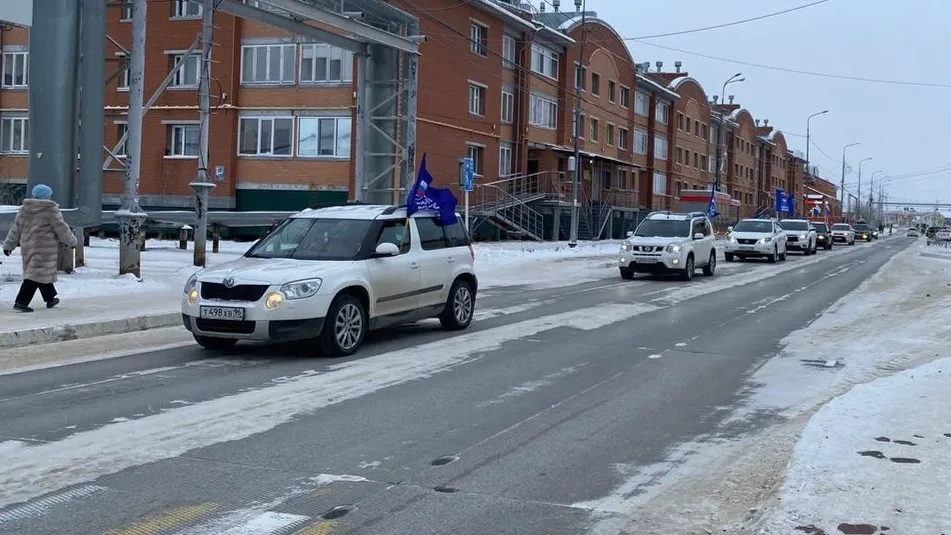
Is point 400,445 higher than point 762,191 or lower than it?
lower

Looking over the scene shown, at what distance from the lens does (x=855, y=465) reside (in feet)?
19.8

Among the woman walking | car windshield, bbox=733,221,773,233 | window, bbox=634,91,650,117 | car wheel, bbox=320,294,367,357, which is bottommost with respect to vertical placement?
car wheel, bbox=320,294,367,357

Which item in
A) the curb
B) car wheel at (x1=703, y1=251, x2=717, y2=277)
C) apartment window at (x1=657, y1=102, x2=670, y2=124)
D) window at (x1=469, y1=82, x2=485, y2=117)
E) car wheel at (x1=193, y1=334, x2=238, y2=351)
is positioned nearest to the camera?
car wheel at (x1=193, y1=334, x2=238, y2=351)

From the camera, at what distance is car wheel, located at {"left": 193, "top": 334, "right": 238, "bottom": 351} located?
10.8m

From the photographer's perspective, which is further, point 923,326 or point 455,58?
point 455,58

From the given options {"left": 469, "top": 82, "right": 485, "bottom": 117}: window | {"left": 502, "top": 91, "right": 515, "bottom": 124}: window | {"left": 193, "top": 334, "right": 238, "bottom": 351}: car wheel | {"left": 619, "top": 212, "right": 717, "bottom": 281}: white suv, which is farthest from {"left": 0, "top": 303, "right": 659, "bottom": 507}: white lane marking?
{"left": 502, "top": 91, "right": 515, "bottom": 124}: window

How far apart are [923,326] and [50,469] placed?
1330 centimetres

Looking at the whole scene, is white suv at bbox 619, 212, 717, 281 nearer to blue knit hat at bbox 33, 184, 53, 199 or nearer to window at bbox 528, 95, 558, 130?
blue knit hat at bbox 33, 184, 53, 199

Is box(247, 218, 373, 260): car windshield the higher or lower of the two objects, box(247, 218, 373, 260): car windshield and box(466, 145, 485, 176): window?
the lower

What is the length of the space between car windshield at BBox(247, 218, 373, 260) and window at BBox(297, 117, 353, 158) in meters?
24.0

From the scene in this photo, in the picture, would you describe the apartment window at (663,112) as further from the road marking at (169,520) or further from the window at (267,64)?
the road marking at (169,520)

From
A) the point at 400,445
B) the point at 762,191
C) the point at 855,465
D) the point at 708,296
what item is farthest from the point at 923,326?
the point at 762,191

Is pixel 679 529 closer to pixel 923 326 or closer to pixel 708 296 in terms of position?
pixel 923 326

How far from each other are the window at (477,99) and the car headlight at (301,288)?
3148 cm
